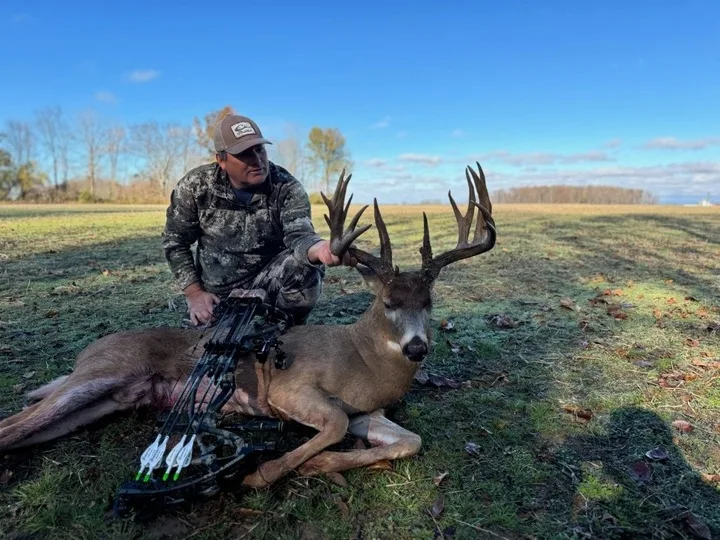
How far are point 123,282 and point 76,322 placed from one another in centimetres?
214

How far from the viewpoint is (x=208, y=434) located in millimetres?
2979

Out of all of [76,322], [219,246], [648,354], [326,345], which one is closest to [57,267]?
[76,322]

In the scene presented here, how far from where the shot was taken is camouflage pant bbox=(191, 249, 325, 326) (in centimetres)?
478

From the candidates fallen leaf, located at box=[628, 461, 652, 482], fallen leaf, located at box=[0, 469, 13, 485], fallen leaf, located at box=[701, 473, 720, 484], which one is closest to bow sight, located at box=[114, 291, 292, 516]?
fallen leaf, located at box=[0, 469, 13, 485]

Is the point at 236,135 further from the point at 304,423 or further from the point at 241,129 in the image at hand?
the point at 304,423

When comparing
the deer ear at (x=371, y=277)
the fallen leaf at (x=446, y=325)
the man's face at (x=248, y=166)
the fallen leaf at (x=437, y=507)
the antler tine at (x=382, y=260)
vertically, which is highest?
the man's face at (x=248, y=166)

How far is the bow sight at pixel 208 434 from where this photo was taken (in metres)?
2.40

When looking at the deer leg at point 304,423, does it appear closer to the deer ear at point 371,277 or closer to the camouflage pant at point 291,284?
the deer ear at point 371,277

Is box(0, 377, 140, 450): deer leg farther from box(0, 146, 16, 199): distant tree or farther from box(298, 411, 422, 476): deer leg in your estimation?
box(0, 146, 16, 199): distant tree

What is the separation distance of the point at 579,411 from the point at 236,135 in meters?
3.46

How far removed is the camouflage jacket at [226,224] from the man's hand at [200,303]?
4.7 inches

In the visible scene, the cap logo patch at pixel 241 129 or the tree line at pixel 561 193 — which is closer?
the cap logo patch at pixel 241 129

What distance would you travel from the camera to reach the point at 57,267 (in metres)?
8.58

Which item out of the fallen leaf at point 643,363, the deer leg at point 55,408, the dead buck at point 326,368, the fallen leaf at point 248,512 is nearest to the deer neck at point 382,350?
the dead buck at point 326,368
